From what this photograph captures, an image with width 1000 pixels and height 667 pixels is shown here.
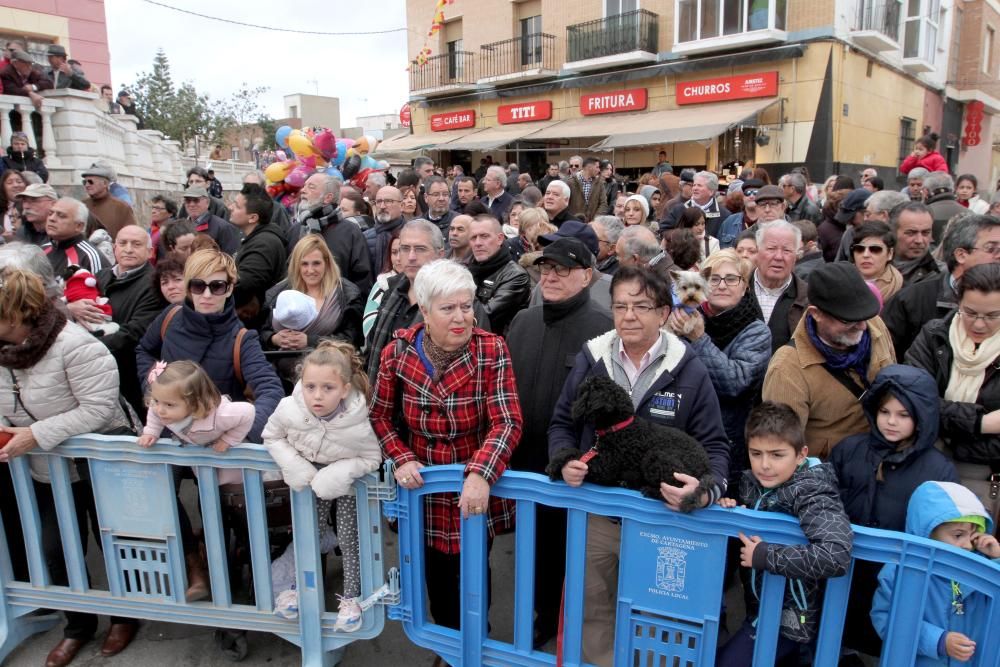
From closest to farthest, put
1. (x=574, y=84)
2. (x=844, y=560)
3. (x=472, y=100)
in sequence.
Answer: (x=844, y=560)
(x=574, y=84)
(x=472, y=100)

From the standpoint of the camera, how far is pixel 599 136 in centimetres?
1841

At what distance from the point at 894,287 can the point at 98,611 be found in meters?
4.45

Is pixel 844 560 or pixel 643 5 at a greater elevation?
pixel 643 5

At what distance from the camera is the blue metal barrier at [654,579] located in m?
2.02

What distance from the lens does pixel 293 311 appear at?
3.54 metres

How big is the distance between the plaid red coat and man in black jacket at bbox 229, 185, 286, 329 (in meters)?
1.89

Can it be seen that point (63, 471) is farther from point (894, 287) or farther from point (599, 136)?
point (599, 136)

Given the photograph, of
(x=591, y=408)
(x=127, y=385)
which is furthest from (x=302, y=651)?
(x=127, y=385)

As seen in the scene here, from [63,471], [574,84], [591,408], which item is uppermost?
[574,84]

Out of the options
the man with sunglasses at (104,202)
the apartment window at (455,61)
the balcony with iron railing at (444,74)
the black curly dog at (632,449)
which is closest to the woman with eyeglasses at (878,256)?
the black curly dog at (632,449)

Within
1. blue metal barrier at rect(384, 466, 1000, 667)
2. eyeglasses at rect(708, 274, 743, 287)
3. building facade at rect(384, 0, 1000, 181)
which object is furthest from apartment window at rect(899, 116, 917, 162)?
blue metal barrier at rect(384, 466, 1000, 667)

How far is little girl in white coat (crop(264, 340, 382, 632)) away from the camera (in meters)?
2.58

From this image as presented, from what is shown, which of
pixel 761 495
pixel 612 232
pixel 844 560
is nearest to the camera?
pixel 844 560

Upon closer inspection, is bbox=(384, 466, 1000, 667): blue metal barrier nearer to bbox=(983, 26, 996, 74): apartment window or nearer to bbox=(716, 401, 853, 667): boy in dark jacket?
bbox=(716, 401, 853, 667): boy in dark jacket
